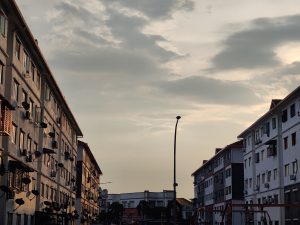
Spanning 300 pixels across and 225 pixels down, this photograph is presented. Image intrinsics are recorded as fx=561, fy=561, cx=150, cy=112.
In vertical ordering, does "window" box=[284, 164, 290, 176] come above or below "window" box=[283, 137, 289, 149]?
below

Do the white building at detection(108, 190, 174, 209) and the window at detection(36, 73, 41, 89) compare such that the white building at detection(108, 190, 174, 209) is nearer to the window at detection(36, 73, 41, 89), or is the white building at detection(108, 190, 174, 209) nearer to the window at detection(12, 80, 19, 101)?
the window at detection(36, 73, 41, 89)

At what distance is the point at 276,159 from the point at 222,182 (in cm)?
3357

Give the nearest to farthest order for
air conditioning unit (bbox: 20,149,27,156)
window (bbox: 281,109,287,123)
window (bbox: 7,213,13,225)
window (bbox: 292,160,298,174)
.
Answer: window (bbox: 7,213,13,225)
air conditioning unit (bbox: 20,149,27,156)
window (bbox: 292,160,298,174)
window (bbox: 281,109,287,123)

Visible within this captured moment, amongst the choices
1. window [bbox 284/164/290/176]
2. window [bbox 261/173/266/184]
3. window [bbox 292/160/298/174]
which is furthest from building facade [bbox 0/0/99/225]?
window [bbox 261/173/266/184]

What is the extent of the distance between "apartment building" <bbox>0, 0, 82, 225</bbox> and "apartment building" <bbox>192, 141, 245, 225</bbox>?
24910mm

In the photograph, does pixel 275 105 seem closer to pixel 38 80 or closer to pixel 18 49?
pixel 38 80

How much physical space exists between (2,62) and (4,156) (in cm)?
504

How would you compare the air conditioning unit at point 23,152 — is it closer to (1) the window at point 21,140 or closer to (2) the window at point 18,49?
(1) the window at point 21,140

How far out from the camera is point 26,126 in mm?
36188

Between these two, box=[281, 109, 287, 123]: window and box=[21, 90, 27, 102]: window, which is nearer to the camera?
box=[21, 90, 27, 102]: window

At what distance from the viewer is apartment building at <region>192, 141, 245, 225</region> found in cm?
8131

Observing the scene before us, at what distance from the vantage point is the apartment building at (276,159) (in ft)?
163

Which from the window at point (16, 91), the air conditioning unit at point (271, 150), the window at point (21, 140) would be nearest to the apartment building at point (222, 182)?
Result: the air conditioning unit at point (271, 150)

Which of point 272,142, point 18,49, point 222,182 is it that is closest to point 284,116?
point 272,142
